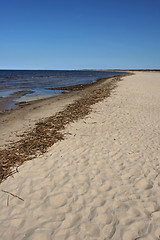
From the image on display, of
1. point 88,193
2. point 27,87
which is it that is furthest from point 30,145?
point 27,87

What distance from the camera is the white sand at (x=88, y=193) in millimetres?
2457

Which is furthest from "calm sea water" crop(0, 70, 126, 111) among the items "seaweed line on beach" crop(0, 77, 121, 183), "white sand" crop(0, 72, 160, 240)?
"white sand" crop(0, 72, 160, 240)

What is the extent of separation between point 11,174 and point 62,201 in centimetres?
154

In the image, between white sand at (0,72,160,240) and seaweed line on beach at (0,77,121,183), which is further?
seaweed line on beach at (0,77,121,183)

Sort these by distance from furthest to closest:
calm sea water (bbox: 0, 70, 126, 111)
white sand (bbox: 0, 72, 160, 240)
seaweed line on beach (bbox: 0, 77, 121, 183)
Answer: calm sea water (bbox: 0, 70, 126, 111) < seaweed line on beach (bbox: 0, 77, 121, 183) < white sand (bbox: 0, 72, 160, 240)

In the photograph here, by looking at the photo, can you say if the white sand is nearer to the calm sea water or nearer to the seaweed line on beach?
the seaweed line on beach

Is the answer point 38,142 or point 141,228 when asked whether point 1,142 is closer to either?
point 38,142

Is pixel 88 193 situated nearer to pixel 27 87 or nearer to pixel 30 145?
pixel 30 145

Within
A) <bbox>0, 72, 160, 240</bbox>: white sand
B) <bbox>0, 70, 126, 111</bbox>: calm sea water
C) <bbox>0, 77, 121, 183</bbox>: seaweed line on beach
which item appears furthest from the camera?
<bbox>0, 70, 126, 111</bbox>: calm sea water

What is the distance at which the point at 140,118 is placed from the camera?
7.97 m

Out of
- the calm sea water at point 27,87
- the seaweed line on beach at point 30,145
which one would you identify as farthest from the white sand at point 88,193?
the calm sea water at point 27,87

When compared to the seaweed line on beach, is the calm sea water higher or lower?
higher

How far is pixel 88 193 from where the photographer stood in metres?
3.16

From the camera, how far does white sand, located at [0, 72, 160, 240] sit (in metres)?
2.46
